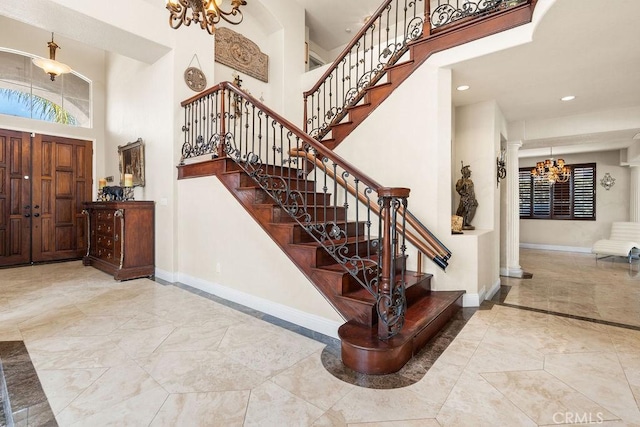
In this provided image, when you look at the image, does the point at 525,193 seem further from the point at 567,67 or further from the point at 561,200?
the point at 567,67

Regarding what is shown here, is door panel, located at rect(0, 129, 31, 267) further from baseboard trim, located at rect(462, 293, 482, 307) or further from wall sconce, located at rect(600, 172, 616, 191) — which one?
wall sconce, located at rect(600, 172, 616, 191)

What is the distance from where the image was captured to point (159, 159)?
15.6 feet

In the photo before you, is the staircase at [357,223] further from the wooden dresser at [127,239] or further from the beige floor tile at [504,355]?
the wooden dresser at [127,239]

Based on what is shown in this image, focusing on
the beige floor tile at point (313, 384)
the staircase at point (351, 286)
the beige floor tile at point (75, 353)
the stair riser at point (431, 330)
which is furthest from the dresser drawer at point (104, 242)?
the stair riser at point (431, 330)

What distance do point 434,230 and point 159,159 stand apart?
4.16m

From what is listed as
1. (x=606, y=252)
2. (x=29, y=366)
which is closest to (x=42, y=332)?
(x=29, y=366)

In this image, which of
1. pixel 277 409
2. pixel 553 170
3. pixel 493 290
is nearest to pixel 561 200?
pixel 553 170

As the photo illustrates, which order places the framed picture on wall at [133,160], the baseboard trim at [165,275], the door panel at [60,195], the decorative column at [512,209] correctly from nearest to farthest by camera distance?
the baseboard trim at [165,275]
the framed picture on wall at [133,160]
the decorative column at [512,209]
the door panel at [60,195]

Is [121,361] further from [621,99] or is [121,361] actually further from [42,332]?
[621,99]

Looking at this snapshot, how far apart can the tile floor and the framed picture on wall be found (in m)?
2.23

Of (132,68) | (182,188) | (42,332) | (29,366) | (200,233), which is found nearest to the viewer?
(29,366)

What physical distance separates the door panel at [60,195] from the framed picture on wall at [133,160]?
162 cm

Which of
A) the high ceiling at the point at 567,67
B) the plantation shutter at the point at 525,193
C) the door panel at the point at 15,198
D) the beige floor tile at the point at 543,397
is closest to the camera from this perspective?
the beige floor tile at the point at 543,397

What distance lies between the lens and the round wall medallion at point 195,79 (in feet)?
15.2
